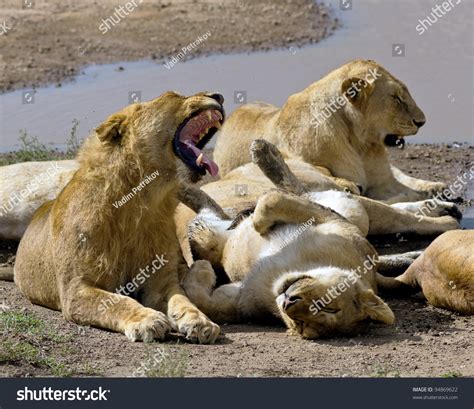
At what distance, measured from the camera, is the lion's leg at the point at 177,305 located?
784 centimetres

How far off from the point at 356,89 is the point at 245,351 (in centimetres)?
411

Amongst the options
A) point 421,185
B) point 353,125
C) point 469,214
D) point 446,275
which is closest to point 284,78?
point 421,185

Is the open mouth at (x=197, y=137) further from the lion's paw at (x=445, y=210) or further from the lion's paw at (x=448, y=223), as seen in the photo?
the lion's paw at (x=445, y=210)

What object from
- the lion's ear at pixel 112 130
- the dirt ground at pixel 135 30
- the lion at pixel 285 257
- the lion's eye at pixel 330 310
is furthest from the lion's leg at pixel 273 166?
the dirt ground at pixel 135 30

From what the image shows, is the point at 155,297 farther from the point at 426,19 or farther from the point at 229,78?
the point at 426,19

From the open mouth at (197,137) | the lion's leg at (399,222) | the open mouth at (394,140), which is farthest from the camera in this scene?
the open mouth at (394,140)

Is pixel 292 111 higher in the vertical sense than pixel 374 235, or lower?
higher

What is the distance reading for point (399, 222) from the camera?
10.6 metres

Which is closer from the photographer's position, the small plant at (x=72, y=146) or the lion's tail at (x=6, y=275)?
the lion's tail at (x=6, y=275)

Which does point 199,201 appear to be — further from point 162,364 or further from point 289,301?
point 162,364

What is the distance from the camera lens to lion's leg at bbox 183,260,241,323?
845 cm

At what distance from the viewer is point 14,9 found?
17.2 metres
